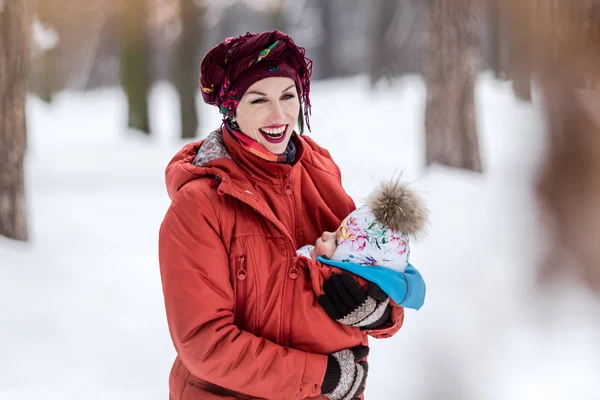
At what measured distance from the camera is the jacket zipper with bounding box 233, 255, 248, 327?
182 centimetres

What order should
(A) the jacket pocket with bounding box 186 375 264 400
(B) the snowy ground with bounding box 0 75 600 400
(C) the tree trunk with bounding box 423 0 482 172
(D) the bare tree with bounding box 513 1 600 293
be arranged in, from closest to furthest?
(D) the bare tree with bounding box 513 1 600 293 < (B) the snowy ground with bounding box 0 75 600 400 < (A) the jacket pocket with bounding box 186 375 264 400 < (C) the tree trunk with bounding box 423 0 482 172

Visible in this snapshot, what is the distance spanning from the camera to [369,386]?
388 centimetres

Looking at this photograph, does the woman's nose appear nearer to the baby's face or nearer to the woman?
the woman

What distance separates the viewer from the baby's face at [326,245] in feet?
6.62

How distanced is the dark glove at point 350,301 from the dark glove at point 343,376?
91 mm

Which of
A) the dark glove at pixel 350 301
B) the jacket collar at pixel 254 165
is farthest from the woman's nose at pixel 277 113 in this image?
the dark glove at pixel 350 301

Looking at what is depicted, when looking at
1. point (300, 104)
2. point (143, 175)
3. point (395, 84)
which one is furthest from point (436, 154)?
point (395, 84)

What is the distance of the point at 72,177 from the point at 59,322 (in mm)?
5709

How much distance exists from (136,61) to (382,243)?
12687 millimetres

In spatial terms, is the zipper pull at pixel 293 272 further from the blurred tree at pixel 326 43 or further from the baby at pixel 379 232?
the blurred tree at pixel 326 43

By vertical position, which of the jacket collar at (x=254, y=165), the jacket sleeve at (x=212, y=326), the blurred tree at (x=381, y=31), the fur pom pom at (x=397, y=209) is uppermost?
the blurred tree at (x=381, y=31)

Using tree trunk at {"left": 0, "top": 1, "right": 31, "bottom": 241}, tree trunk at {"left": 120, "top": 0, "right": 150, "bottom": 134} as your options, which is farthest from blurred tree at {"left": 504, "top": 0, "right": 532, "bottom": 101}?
tree trunk at {"left": 120, "top": 0, "right": 150, "bottom": 134}

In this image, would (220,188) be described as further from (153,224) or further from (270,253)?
(153,224)

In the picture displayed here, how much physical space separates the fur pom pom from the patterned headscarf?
40 centimetres
